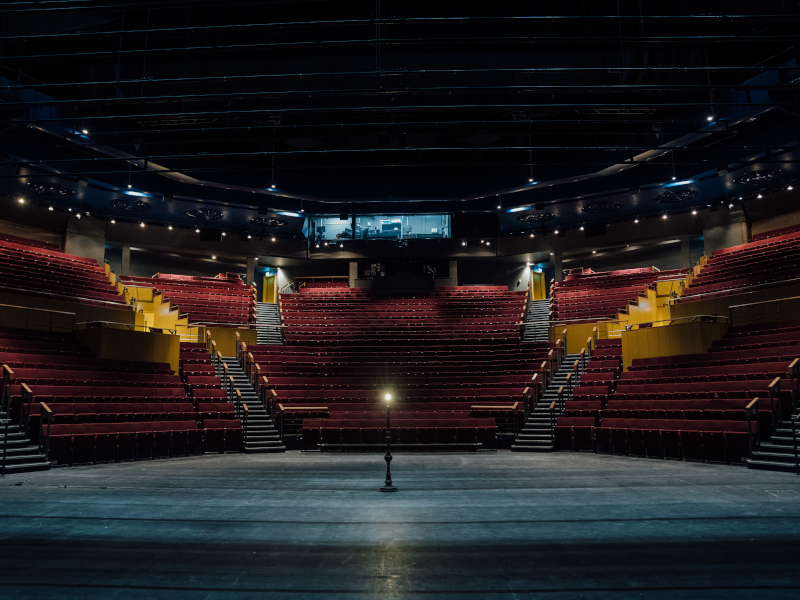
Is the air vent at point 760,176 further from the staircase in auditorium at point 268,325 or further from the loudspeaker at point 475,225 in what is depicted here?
the staircase in auditorium at point 268,325

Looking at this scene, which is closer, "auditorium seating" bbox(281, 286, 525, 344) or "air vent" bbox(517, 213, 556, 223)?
"auditorium seating" bbox(281, 286, 525, 344)

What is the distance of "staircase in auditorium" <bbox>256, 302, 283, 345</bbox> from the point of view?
1933 cm

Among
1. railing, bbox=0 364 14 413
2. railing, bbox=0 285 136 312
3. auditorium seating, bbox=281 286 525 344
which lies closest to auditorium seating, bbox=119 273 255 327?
auditorium seating, bbox=281 286 525 344

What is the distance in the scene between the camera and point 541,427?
1311 cm

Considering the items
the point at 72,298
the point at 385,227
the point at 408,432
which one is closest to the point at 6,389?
the point at 72,298

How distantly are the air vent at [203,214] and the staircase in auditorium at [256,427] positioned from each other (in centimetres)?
666

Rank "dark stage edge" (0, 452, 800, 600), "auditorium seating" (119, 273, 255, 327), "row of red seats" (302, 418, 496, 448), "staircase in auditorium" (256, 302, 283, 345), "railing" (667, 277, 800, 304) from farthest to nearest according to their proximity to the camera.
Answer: "staircase in auditorium" (256, 302, 283, 345) < "auditorium seating" (119, 273, 255, 327) < "railing" (667, 277, 800, 304) < "row of red seats" (302, 418, 496, 448) < "dark stage edge" (0, 452, 800, 600)

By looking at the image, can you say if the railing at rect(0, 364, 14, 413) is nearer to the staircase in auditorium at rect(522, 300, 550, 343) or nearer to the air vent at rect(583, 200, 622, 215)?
the staircase in auditorium at rect(522, 300, 550, 343)

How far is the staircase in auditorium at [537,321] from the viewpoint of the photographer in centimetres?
1919

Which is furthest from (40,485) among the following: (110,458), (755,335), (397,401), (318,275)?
(318,275)

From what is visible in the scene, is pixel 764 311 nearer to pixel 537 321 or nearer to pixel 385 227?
pixel 537 321

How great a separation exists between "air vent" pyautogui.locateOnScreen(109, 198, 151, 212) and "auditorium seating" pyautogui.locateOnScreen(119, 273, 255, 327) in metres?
2.55

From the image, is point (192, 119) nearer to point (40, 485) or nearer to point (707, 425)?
point (40, 485)

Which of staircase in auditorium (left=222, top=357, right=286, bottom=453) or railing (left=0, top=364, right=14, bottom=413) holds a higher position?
railing (left=0, top=364, right=14, bottom=413)
